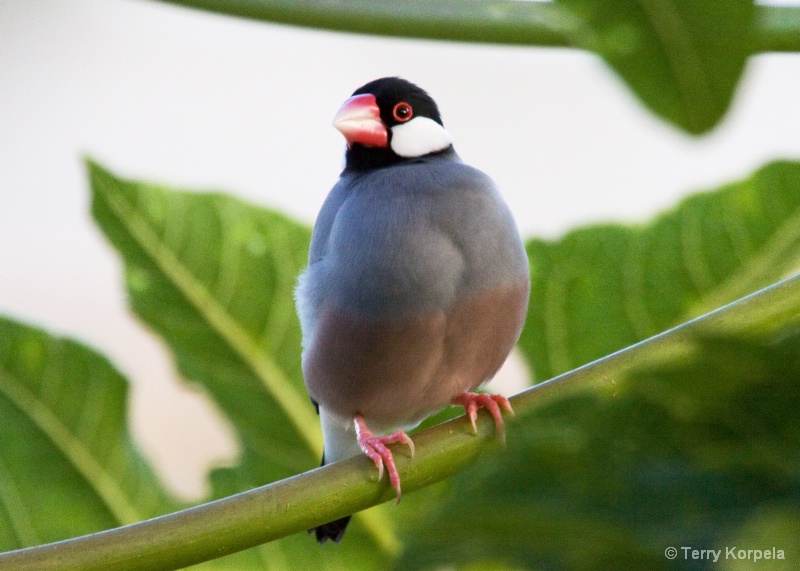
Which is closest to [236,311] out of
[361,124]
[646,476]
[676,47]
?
[361,124]

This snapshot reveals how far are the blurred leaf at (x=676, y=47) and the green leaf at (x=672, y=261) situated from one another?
0.29 meters

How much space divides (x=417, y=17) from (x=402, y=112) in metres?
0.62

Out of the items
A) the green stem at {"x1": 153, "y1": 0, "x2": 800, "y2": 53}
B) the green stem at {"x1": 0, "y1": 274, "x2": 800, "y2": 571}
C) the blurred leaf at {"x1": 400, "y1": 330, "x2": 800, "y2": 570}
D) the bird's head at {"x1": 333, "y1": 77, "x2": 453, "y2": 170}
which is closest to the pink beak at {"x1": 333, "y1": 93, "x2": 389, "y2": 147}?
the bird's head at {"x1": 333, "y1": 77, "x2": 453, "y2": 170}

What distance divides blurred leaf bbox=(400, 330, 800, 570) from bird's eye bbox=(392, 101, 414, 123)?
3.33 feet

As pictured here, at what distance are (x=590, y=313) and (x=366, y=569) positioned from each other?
309 mm

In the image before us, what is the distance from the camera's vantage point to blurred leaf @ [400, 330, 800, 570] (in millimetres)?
148

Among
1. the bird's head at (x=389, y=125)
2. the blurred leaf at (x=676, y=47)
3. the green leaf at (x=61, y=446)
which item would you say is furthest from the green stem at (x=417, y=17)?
the bird's head at (x=389, y=125)

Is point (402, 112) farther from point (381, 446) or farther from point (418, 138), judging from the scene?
point (381, 446)

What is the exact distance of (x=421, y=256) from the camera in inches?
35.3

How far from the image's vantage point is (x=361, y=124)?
111cm

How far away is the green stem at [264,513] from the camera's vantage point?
405mm

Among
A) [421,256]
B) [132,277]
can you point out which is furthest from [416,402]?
[132,277]

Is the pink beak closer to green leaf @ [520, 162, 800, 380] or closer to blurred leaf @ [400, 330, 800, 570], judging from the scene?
green leaf @ [520, 162, 800, 380]

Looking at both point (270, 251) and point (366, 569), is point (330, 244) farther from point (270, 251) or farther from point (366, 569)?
point (366, 569)
